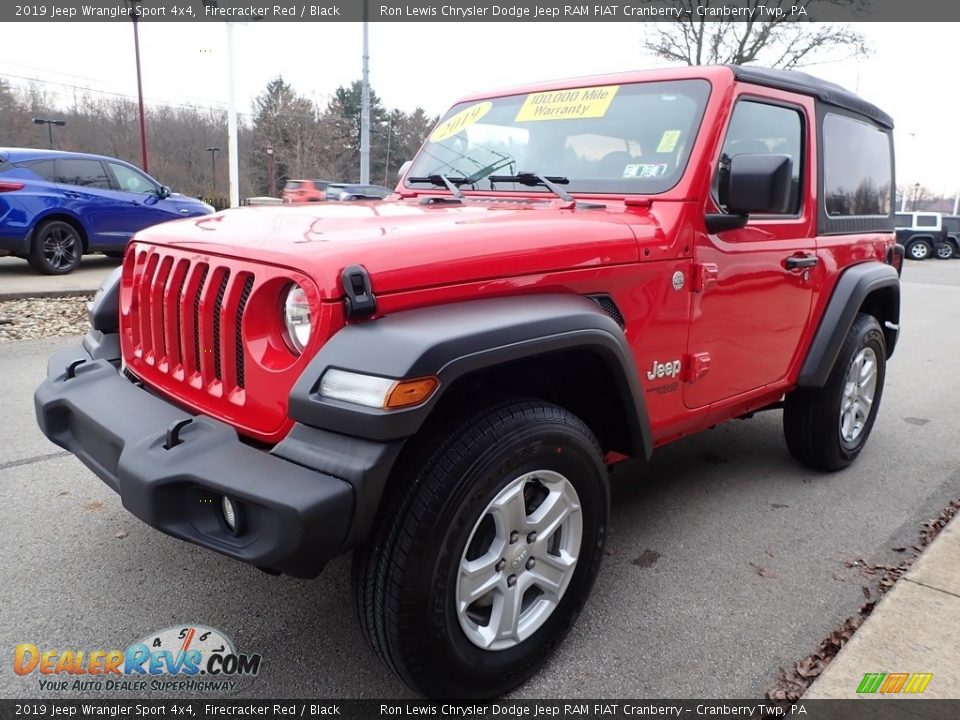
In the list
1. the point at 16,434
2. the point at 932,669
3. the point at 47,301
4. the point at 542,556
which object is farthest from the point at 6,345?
the point at 932,669

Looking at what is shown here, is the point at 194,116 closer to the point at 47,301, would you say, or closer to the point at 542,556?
the point at 47,301

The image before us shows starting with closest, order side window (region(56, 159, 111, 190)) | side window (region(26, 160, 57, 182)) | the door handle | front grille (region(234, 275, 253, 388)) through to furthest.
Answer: front grille (region(234, 275, 253, 388)) < the door handle < side window (region(26, 160, 57, 182)) < side window (region(56, 159, 111, 190))

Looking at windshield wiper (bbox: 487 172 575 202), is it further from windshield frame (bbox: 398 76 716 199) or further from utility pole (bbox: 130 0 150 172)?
utility pole (bbox: 130 0 150 172)

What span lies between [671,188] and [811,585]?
1.69 meters

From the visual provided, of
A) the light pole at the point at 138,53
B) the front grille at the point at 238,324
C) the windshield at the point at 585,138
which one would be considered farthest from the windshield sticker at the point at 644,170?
the light pole at the point at 138,53

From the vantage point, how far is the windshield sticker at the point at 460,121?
3664 millimetres

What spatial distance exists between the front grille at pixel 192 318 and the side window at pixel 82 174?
917 cm

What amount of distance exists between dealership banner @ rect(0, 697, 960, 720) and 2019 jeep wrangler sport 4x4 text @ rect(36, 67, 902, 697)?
12 centimetres

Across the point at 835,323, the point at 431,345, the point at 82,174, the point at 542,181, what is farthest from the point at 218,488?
the point at 82,174

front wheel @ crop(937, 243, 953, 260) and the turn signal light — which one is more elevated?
the turn signal light

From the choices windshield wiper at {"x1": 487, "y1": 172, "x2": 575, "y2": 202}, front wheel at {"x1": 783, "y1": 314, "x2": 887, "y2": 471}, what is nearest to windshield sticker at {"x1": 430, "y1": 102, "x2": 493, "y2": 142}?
windshield wiper at {"x1": 487, "y1": 172, "x2": 575, "y2": 202}

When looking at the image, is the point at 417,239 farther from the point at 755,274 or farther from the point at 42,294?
the point at 42,294

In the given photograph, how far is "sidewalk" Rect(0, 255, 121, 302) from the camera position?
8.54m

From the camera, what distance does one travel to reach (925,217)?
85.7 ft
